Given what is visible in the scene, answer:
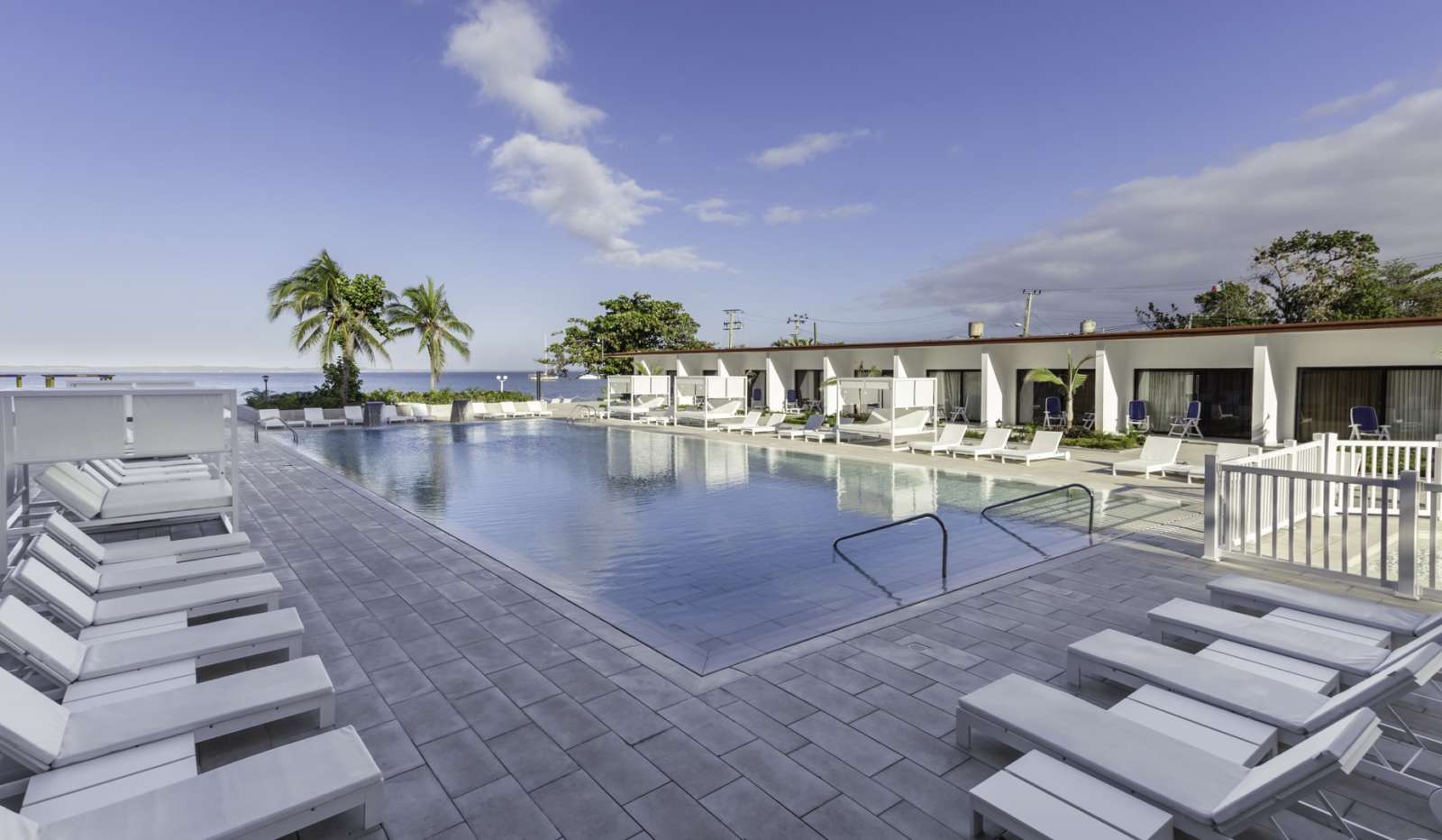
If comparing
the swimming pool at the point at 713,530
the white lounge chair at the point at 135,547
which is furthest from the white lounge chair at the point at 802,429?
the white lounge chair at the point at 135,547

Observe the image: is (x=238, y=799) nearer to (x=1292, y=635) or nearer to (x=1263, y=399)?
(x=1292, y=635)

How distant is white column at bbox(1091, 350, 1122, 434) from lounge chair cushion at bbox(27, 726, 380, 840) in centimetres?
2070

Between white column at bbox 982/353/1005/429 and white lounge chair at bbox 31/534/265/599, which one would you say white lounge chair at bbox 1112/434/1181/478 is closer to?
white column at bbox 982/353/1005/429

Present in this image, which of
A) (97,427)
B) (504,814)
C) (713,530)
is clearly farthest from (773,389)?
(504,814)

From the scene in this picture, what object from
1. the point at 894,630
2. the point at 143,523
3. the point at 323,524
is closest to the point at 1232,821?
the point at 894,630

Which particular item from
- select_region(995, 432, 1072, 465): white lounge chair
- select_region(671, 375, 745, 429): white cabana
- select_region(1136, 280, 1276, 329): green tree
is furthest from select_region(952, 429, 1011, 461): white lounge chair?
select_region(1136, 280, 1276, 329): green tree

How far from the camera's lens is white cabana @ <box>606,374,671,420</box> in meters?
28.2

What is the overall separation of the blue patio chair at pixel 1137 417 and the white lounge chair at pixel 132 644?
20895 millimetres

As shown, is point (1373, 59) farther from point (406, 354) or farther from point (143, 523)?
point (406, 354)

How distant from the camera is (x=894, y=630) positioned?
527cm

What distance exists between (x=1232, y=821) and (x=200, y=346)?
250 ft

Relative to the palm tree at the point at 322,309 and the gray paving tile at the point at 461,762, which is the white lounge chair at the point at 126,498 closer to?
the gray paving tile at the point at 461,762

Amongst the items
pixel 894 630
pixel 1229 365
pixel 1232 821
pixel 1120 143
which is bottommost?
pixel 894 630

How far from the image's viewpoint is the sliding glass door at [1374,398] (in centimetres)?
1527
